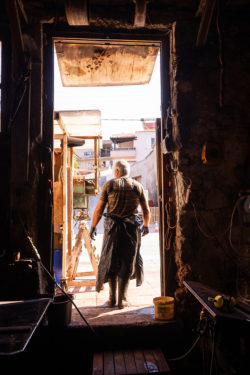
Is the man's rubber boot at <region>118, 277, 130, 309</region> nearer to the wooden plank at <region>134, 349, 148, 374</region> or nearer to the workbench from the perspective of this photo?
the wooden plank at <region>134, 349, 148, 374</region>

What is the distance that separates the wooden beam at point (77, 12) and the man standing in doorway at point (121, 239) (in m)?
2.24

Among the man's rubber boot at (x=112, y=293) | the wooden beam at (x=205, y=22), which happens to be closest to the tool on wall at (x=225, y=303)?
the man's rubber boot at (x=112, y=293)

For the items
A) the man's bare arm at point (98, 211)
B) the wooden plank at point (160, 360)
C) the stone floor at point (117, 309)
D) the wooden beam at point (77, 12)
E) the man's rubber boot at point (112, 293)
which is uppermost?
the wooden beam at point (77, 12)

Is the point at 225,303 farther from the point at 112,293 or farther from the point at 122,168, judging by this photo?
the point at 122,168

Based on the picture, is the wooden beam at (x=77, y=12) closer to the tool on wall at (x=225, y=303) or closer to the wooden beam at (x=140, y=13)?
the wooden beam at (x=140, y=13)

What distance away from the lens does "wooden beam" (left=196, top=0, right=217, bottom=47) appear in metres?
3.33

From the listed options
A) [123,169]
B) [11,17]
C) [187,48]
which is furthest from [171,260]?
[11,17]

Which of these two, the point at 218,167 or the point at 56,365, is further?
the point at 218,167

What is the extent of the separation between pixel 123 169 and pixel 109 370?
2850mm

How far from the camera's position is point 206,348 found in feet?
9.72

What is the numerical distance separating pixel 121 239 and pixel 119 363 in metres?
1.71

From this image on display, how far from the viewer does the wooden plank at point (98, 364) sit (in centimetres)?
292

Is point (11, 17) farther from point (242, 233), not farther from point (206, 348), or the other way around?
point (206, 348)

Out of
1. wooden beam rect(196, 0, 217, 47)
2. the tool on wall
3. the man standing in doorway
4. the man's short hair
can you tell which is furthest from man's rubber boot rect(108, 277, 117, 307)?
wooden beam rect(196, 0, 217, 47)
